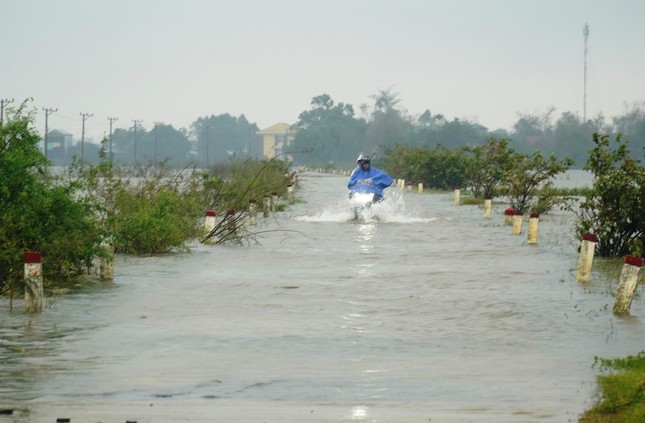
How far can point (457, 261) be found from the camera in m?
26.0

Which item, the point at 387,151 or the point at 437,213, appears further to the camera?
the point at 387,151

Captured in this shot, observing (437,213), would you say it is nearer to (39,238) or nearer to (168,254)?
(168,254)

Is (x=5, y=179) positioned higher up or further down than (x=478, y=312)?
higher up

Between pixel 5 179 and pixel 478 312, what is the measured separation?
7550mm

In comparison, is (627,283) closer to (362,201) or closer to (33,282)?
(33,282)

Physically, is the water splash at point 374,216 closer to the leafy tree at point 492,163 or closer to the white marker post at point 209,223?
the leafy tree at point 492,163

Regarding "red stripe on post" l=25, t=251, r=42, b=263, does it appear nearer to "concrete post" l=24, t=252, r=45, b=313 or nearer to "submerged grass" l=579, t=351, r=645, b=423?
"concrete post" l=24, t=252, r=45, b=313

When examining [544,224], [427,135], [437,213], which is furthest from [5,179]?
[427,135]

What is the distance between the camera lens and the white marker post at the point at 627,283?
15.6 m

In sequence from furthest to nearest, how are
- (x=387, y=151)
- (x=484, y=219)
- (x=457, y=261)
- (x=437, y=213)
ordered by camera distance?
1. (x=387, y=151)
2. (x=437, y=213)
3. (x=484, y=219)
4. (x=457, y=261)

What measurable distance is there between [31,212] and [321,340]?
5889 mm

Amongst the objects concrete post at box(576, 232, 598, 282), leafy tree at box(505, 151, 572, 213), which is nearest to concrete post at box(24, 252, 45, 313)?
concrete post at box(576, 232, 598, 282)

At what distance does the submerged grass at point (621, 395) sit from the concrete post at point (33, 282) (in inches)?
315

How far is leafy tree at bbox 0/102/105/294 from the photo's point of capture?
17984 millimetres
